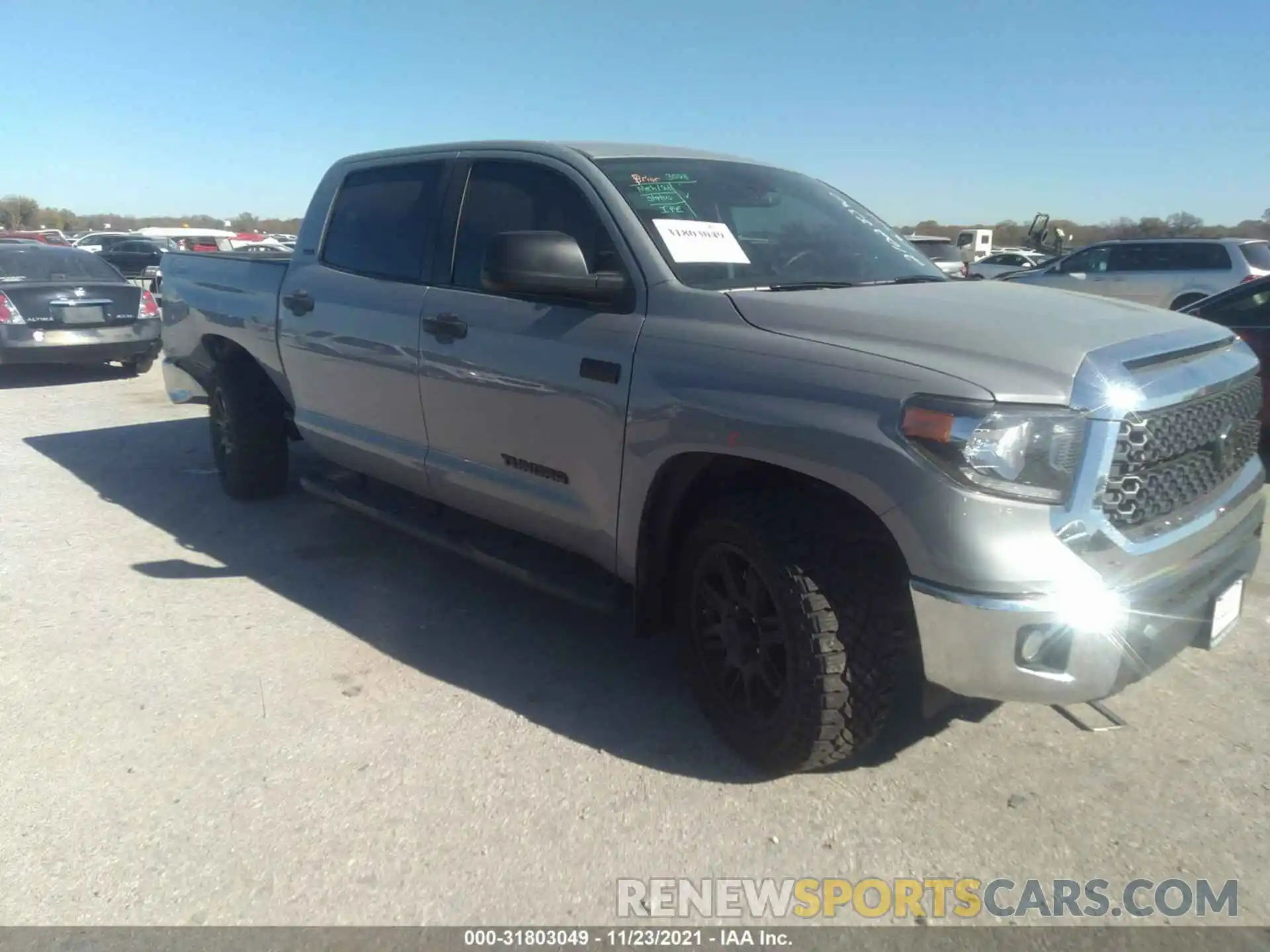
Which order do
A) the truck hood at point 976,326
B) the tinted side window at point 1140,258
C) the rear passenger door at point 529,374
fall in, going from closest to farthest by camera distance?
the truck hood at point 976,326 → the rear passenger door at point 529,374 → the tinted side window at point 1140,258

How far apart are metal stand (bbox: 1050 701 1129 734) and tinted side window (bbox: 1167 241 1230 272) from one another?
42.7 feet

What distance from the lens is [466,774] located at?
3.12m

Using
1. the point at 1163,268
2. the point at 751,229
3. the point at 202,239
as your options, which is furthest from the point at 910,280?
the point at 202,239

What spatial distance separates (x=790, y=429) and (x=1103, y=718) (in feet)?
5.45

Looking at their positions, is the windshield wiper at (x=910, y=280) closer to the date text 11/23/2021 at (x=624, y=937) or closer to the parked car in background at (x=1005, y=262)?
the date text 11/23/2021 at (x=624, y=937)

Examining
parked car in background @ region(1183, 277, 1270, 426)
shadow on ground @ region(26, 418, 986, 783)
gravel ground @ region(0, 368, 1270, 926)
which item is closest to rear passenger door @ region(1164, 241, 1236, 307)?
parked car in background @ region(1183, 277, 1270, 426)

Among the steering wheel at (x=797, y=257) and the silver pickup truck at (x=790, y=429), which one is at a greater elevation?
the steering wheel at (x=797, y=257)

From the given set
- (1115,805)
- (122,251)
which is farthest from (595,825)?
(122,251)

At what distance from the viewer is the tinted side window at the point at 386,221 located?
432cm

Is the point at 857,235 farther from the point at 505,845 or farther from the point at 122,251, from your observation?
the point at 122,251

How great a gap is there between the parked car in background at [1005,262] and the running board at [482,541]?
673 inches

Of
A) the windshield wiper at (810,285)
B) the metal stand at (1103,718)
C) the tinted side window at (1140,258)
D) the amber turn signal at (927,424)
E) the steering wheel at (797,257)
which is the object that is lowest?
→ the metal stand at (1103,718)

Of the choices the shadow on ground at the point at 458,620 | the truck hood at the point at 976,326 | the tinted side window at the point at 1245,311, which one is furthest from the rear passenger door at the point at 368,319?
the tinted side window at the point at 1245,311

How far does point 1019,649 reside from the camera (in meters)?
2.52
